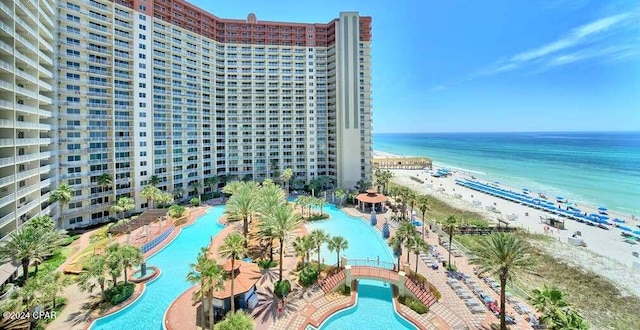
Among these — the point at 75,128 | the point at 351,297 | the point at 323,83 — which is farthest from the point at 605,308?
the point at 75,128

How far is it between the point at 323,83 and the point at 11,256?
65289 millimetres

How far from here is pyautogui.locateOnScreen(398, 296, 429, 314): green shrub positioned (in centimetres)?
2376

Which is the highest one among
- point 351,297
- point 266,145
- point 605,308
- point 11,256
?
point 266,145

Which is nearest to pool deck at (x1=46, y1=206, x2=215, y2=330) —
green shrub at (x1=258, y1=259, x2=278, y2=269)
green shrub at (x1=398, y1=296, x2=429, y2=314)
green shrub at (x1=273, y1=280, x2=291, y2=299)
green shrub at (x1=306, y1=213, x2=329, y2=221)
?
green shrub at (x1=258, y1=259, x2=278, y2=269)

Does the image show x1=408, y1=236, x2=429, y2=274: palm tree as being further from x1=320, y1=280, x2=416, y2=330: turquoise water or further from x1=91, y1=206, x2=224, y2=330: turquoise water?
x1=91, y1=206, x2=224, y2=330: turquoise water

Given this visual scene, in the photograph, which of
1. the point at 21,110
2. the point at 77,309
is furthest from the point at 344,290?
the point at 21,110

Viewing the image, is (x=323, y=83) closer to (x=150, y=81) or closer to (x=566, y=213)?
(x=150, y=81)

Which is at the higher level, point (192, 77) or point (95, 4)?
point (95, 4)

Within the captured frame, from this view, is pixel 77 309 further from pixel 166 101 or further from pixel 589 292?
pixel 589 292

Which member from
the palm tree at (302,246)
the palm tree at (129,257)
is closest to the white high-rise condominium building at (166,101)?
the palm tree at (129,257)

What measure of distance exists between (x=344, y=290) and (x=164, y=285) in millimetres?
16846

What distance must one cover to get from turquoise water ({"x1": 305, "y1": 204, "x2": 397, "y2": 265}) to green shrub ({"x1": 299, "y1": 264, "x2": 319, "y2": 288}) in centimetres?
421

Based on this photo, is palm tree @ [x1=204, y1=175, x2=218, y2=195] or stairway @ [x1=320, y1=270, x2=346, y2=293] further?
palm tree @ [x1=204, y1=175, x2=218, y2=195]

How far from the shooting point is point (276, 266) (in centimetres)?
3183
